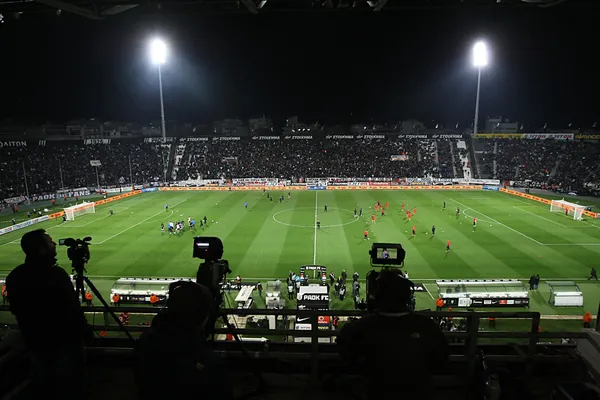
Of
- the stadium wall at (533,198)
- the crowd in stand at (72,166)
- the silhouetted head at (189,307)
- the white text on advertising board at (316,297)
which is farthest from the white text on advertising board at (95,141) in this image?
the silhouetted head at (189,307)

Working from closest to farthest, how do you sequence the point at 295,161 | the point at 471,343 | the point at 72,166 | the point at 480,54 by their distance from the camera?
the point at 471,343 → the point at 480,54 → the point at 72,166 → the point at 295,161

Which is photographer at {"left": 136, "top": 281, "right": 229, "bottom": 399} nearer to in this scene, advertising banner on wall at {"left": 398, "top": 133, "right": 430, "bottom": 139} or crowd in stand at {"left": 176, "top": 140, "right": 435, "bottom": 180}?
crowd in stand at {"left": 176, "top": 140, "right": 435, "bottom": 180}

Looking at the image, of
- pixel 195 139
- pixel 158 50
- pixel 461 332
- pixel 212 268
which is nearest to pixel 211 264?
pixel 212 268

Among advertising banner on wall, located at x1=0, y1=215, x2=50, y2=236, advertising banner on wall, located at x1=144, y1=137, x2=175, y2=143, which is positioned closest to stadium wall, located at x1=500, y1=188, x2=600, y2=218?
advertising banner on wall, located at x1=0, y1=215, x2=50, y2=236

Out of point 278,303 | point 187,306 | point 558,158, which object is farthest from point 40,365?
point 558,158

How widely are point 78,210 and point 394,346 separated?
146 ft

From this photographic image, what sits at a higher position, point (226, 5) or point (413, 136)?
point (226, 5)

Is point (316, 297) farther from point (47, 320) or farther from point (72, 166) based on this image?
point (72, 166)

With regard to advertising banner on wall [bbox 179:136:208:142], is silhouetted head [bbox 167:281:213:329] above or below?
below

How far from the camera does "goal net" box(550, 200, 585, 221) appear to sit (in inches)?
1444

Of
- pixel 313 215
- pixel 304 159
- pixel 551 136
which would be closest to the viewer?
pixel 313 215

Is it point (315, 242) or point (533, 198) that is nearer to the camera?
point (315, 242)

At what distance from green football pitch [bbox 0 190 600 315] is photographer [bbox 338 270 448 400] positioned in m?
19.1

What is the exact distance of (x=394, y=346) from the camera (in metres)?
2.75
